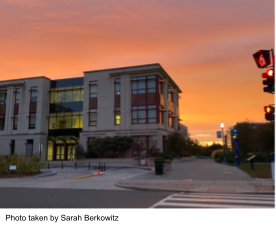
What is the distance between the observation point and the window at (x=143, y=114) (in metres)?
38.8

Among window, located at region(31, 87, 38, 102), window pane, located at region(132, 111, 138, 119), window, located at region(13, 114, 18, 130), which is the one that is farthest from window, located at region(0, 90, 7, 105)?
window pane, located at region(132, 111, 138, 119)

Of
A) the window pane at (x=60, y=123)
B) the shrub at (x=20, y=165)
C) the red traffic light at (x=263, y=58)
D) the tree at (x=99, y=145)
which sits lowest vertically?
the shrub at (x=20, y=165)

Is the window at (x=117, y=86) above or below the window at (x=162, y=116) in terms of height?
above

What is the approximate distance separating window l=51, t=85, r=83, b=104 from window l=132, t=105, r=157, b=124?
431 inches

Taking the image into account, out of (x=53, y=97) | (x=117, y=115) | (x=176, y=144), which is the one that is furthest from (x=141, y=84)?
(x=53, y=97)

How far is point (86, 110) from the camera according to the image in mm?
42250

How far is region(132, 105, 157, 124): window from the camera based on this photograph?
38844 mm

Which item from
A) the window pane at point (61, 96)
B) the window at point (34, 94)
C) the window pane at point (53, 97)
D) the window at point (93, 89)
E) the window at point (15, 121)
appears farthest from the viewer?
the window pane at point (53, 97)

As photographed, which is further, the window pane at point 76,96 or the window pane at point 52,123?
the window pane at point 52,123

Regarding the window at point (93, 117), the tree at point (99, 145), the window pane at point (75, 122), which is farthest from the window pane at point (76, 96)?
the tree at point (99, 145)

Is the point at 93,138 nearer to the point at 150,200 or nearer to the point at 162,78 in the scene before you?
the point at 162,78

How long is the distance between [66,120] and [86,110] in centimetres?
556

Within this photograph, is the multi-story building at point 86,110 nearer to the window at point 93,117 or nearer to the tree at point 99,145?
the window at point 93,117

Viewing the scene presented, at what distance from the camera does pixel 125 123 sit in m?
39.4
